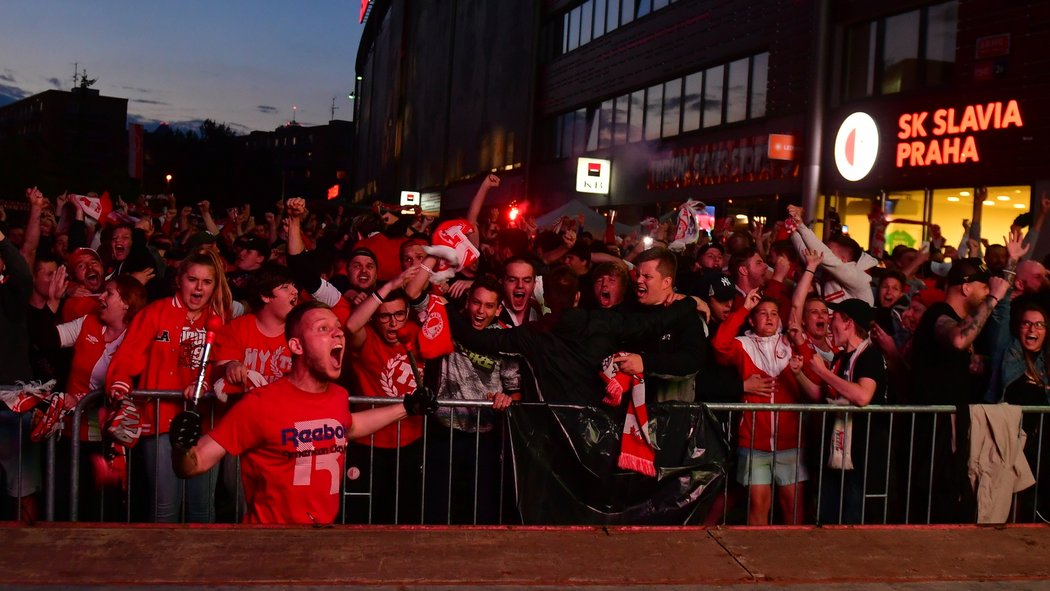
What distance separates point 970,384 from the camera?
6859 mm

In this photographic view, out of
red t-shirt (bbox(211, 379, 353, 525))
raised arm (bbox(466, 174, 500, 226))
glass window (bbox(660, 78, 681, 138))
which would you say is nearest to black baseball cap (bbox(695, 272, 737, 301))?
raised arm (bbox(466, 174, 500, 226))

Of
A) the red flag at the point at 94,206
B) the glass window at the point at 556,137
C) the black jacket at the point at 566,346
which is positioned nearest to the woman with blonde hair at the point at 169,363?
the black jacket at the point at 566,346

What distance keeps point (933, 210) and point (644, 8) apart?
43.4ft

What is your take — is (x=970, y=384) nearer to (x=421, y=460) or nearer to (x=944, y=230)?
(x=421, y=460)

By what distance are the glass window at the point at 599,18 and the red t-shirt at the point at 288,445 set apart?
28.7m

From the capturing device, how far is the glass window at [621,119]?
3009 centimetres

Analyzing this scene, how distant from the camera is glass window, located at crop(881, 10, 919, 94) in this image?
18594 mm

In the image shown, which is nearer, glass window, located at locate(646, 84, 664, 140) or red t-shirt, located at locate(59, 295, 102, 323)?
red t-shirt, located at locate(59, 295, 102, 323)

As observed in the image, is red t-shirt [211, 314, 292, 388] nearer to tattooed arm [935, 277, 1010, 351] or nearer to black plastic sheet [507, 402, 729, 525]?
black plastic sheet [507, 402, 729, 525]

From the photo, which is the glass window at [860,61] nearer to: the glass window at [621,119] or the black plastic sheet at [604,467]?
the glass window at [621,119]

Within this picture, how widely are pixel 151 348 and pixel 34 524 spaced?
114 centimetres

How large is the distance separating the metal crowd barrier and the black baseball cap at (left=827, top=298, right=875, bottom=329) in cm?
67

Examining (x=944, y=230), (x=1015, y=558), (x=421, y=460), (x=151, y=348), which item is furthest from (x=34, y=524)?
(x=944, y=230)

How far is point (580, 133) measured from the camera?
33406 millimetres
